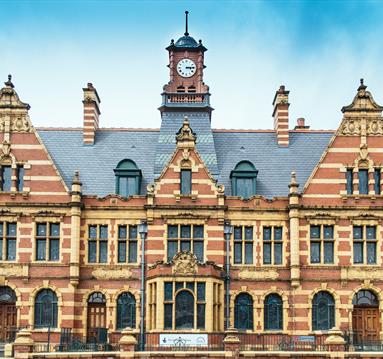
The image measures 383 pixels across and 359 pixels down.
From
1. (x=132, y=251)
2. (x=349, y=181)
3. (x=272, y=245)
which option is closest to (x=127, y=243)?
(x=132, y=251)

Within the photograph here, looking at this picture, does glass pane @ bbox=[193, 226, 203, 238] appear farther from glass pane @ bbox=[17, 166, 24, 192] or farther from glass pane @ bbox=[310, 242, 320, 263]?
glass pane @ bbox=[17, 166, 24, 192]

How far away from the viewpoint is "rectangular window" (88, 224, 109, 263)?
153ft

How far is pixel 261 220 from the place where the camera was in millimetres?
47000

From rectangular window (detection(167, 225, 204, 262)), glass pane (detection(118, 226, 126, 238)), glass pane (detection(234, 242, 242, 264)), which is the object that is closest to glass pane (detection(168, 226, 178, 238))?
rectangular window (detection(167, 225, 204, 262))

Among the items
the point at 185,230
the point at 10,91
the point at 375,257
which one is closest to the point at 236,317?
the point at 185,230

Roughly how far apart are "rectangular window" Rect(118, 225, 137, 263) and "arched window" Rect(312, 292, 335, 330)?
10.6 meters

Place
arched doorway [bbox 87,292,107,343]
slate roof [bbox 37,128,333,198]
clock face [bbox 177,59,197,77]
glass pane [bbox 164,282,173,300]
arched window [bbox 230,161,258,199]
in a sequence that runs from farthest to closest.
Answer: clock face [bbox 177,59,197,77] → slate roof [bbox 37,128,333,198] → arched window [bbox 230,161,258,199] → arched doorway [bbox 87,292,107,343] → glass pane [bbox 164,282,173,300]

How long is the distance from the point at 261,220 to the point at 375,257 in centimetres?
679

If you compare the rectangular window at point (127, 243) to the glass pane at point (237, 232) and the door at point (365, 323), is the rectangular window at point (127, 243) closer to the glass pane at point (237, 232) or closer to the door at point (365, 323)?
the glass pane at point (237, 232)

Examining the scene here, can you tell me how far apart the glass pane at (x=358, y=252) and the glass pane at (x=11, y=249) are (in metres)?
19.4

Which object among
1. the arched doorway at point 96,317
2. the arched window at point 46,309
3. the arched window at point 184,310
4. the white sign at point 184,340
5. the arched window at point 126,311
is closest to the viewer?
the white sign at point 184,340

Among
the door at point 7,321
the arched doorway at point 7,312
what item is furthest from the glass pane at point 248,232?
the door at point 7,321

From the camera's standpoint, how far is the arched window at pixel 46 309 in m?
45.4

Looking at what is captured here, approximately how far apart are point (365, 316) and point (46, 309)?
704 inches
